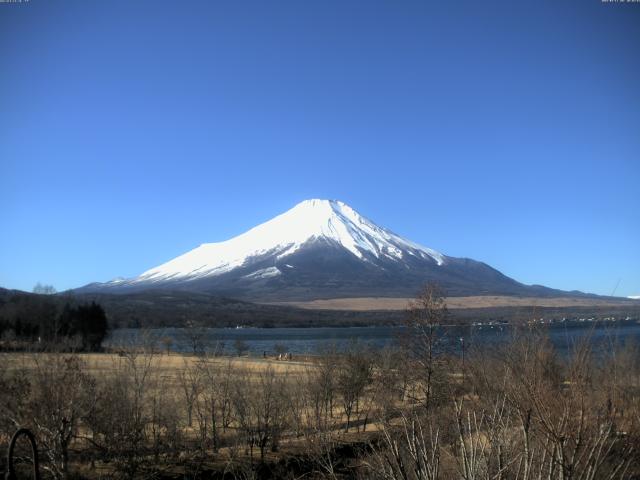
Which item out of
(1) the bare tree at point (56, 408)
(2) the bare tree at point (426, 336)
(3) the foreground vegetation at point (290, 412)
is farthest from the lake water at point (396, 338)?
(1) the bare tree at point (56, 408)

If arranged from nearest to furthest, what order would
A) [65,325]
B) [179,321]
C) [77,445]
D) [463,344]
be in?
[77,445], [463,344], [65,325], [179,321]

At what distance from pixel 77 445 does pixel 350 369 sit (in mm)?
12937

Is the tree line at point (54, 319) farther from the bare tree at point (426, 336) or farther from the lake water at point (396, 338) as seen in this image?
the bare tree at point (426, 336)

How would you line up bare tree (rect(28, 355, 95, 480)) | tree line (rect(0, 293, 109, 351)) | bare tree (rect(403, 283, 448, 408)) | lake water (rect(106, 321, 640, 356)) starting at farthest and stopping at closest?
tree line (rect(0, 293, 109, 351)) < bare tree (rect(403, 283, 448, 408)) < lake water (rect(106, 321, 640, 356)) < bare tree (rect(28, 355, 95, 480))

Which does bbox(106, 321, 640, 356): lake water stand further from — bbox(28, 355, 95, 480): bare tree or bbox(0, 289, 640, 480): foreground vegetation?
bbox(28, 355, 95, 480): bare tree

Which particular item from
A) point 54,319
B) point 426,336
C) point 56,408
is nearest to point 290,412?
point 426,336

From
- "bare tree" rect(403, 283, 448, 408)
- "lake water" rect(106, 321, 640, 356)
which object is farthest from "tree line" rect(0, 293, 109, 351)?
"bare tree" rect(403, 283, 448, 408)

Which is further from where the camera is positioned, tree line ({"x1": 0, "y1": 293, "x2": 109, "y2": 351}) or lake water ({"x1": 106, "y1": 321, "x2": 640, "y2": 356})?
tree line ({"x1": 0, "y1": 293, "x2": 109, "y2": 351})

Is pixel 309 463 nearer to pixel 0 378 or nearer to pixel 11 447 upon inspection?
pixel 0 378

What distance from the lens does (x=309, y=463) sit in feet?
67.1

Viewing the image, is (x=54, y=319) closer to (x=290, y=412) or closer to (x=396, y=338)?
(x=396, y=338)

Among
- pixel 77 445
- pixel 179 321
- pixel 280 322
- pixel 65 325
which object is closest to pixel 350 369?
pixel 77 445

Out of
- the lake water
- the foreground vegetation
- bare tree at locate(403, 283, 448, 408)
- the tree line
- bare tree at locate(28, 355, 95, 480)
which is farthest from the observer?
the tree line

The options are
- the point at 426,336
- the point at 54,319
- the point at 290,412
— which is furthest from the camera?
the point at 54,319
